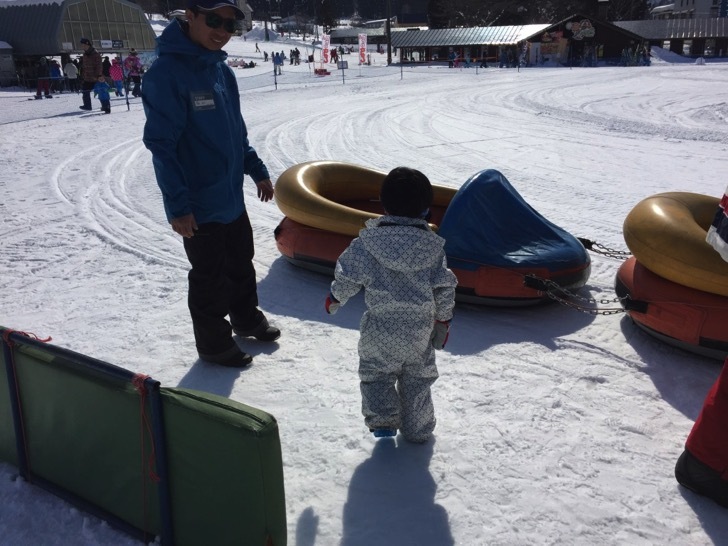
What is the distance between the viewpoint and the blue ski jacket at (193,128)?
2.77 metres

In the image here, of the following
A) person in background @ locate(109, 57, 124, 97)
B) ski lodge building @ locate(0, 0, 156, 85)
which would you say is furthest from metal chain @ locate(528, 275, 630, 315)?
ski lodge building @ locate(0, 0, 156, 85)

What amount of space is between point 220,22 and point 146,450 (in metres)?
1.89

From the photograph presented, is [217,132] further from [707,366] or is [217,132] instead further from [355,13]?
[355,13]

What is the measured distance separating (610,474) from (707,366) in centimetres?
116

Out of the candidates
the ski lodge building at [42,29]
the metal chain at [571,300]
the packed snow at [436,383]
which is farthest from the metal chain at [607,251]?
the ski lodge building at [42,29]

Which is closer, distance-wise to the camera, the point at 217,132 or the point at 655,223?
the point at 217,132

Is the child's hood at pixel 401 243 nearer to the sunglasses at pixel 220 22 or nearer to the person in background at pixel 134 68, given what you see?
the sunglasses at pixel 220 22

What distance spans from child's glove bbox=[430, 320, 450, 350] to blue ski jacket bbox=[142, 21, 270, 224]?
126cm

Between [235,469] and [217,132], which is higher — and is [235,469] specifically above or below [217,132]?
below

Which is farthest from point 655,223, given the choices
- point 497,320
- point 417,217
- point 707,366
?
point 417,217

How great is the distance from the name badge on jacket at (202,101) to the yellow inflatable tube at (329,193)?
1560 mm

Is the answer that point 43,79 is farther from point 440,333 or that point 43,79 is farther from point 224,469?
point 224,469

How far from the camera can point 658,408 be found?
2.94m

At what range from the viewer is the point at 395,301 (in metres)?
2.37
